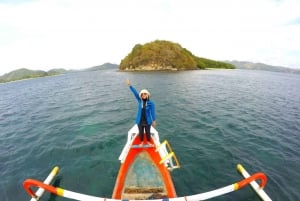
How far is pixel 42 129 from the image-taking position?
57.6 feet

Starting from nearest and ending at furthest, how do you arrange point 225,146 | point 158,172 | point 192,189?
point 158,172 < point 192,189 < point 225,146

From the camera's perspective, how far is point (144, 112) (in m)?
8.95

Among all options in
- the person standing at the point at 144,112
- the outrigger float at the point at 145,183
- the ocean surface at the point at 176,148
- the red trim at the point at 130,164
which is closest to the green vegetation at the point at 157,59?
the ocean surface at the point at 176,148

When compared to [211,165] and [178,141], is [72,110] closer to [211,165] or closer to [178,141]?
[178,141]

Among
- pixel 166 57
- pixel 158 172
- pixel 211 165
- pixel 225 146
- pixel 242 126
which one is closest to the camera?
pixel 158 172

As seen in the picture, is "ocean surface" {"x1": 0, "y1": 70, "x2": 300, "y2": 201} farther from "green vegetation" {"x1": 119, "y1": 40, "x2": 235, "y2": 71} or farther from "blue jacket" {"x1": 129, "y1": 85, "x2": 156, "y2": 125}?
"green vegetation" {"x1": 119, "y1": 40, "x2": 235, "y2": 71}

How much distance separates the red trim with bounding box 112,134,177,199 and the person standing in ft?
1.71

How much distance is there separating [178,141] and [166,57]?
5240 inches

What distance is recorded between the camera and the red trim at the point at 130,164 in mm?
6934

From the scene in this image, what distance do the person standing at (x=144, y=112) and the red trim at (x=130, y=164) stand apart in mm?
522

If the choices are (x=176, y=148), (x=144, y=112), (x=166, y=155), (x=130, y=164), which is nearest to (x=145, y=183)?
(x=130, y=164)

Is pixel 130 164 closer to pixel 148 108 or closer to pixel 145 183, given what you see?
pixel 145 183

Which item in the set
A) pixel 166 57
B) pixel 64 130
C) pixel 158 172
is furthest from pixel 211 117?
pixel 166 57

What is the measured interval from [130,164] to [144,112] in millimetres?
2532
